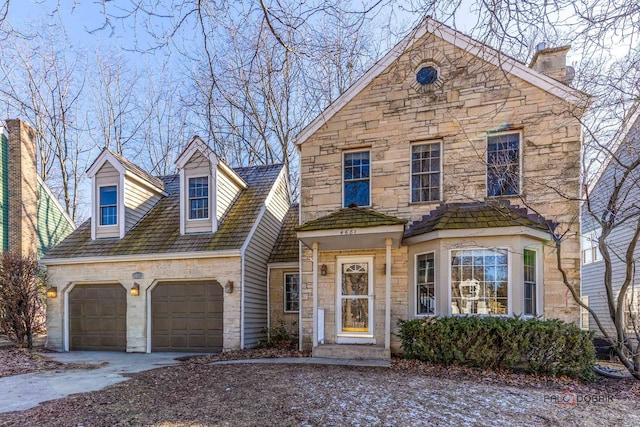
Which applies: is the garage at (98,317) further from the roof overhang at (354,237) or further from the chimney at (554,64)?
the chimney at (554,64)

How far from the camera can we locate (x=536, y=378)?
21.5ft

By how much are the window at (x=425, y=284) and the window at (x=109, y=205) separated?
349 inches

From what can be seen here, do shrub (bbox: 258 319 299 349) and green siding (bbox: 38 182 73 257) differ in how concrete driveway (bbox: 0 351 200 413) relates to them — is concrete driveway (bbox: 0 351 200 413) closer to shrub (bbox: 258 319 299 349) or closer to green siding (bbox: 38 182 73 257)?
shrub (bbox: 258 319 299 349)

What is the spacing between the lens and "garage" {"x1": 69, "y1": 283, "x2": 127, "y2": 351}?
10.5 metres

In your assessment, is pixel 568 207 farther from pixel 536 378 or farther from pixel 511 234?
pixel 536 378

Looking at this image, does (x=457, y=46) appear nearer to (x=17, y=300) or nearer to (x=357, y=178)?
(x=357, y=178)

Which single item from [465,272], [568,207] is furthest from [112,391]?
[568,207]

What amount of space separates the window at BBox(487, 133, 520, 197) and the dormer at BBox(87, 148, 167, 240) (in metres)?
9.78

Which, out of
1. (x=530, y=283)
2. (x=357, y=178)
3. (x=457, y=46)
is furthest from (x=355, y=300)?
(x=457, y=46)

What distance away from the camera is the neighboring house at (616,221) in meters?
6.28

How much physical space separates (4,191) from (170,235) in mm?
8295

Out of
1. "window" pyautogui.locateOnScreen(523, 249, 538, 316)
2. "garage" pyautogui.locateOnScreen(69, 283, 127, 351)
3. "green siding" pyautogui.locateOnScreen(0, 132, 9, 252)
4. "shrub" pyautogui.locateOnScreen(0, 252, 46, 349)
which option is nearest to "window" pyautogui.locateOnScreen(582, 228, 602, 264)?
"window" pyautogui.locateOnScreen(523, 249, 538, 316)

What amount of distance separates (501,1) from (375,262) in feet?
20.7

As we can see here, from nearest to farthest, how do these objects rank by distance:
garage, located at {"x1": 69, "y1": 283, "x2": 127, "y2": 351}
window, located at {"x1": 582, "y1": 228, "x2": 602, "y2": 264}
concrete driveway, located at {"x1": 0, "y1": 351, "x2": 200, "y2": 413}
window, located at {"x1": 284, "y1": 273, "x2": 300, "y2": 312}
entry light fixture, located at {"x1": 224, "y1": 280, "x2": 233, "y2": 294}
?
1. concrete driveway, located at {"x1": 0, "y1": 351, "x2": 200, "y2": 413}
2. entry light fixture, located at {"x1": 224, "y1": 280, "x2": 233, "y2": 294}
3. garage, located at {"x1": 69, "y1": 283, "x2": 127, "y2": 351}
4. window, located at {"x1": 284, "y1": 273, "x2": 300, "y2": 312}
5. window, located at {"x1": 582, "y1": 228, "x2": 602, "y2": 264}
